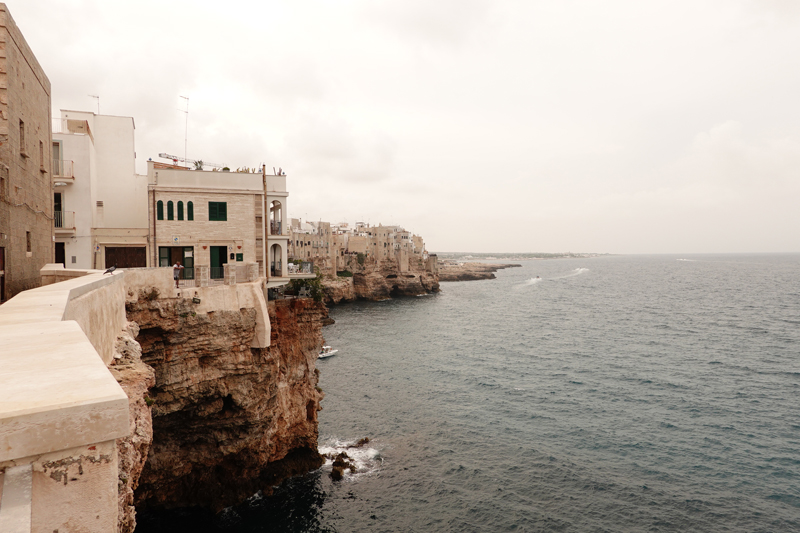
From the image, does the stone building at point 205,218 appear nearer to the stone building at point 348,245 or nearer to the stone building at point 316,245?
the stone building at point 348,245

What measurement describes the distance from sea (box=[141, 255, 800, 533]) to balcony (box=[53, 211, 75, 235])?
16393 mm

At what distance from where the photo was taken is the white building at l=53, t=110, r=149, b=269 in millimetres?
25141

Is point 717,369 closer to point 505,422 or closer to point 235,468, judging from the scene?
point 505,422

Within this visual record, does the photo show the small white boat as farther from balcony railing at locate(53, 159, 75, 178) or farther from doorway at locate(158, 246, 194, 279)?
balcony railing at locate(53, 159, 75, 178)

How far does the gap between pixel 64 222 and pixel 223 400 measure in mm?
A: 14829

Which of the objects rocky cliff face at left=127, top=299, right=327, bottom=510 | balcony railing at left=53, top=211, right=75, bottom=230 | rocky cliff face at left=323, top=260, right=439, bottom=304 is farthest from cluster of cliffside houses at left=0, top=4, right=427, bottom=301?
rocky cliff face at left=323, top=260, right=439, bottom=304

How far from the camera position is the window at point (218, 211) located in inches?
1019

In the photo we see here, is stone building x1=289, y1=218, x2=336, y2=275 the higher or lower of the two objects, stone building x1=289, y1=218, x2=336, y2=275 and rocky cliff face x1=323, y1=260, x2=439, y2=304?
the higher

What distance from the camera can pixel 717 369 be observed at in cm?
4538

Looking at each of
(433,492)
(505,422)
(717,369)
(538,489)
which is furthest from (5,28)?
(717,369)

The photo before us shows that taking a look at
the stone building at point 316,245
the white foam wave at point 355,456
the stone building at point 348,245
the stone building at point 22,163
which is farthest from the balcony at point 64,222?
the stone building at point 316,245

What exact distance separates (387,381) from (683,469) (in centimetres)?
2583

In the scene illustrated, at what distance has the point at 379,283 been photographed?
12212 centimetres

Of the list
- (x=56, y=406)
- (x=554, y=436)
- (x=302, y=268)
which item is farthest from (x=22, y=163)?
(x=554, y=436)
